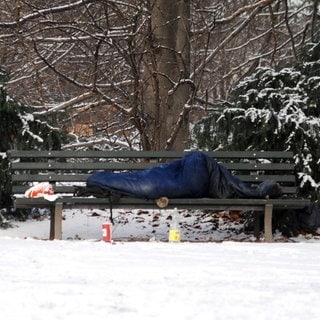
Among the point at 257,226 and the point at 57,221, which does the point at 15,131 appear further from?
the point at 257,226

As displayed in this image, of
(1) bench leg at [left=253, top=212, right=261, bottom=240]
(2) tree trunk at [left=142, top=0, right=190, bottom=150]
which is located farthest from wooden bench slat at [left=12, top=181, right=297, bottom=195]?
(2) tree trunk at [left=142, top=0, right=190, bottom=150]

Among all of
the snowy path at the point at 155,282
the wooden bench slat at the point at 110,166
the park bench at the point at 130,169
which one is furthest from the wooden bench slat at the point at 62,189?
the snowy path at the point at 155,282

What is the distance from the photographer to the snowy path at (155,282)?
3.69 metres

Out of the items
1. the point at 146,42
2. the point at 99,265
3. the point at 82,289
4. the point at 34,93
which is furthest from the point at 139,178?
the point at 34,93

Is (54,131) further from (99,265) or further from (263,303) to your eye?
(263,303)

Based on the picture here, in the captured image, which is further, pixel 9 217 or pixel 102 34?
pixel 102 34

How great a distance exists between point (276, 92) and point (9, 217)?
11.5 feet

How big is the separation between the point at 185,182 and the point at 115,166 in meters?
1.07

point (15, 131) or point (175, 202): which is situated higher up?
point (15, 131)

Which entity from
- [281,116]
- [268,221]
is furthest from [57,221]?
[281,116]

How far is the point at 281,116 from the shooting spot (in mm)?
8609

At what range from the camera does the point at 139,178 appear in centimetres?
769

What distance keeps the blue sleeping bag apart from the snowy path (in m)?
1.18

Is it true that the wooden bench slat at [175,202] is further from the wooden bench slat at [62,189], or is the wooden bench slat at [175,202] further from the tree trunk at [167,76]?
the tree trunk at [167,76]
